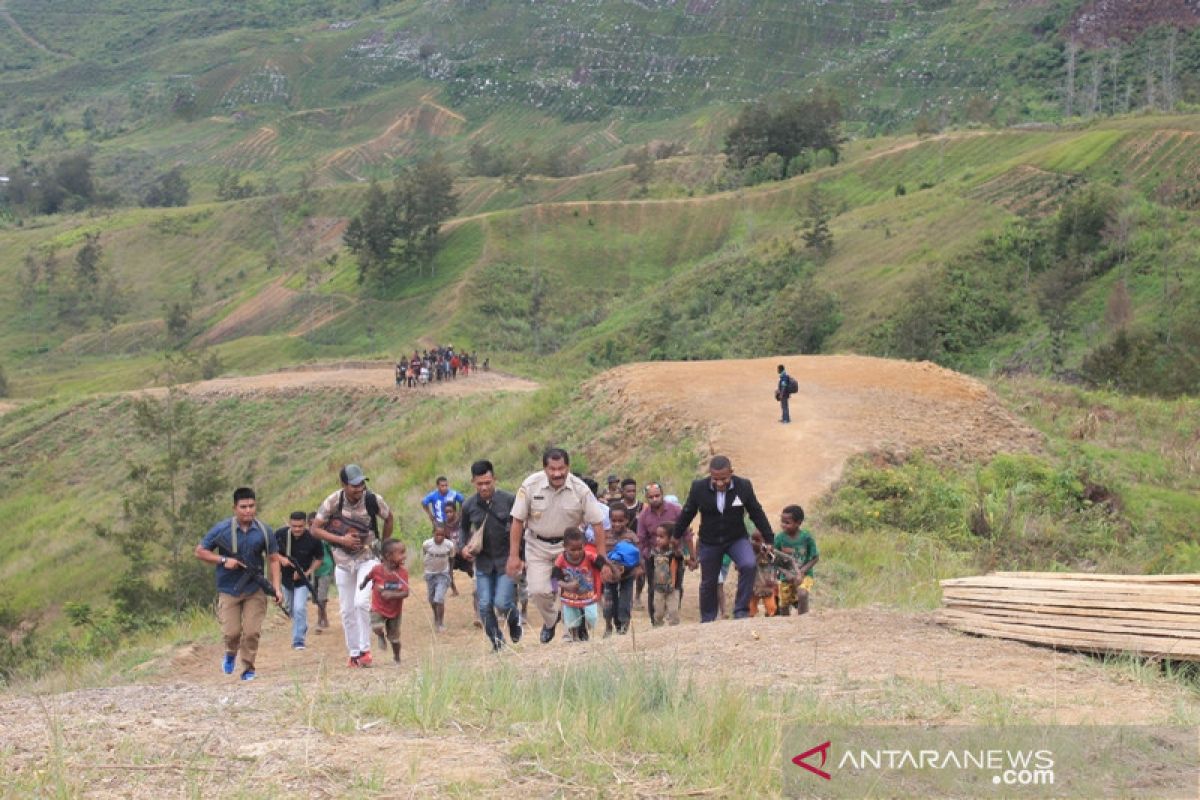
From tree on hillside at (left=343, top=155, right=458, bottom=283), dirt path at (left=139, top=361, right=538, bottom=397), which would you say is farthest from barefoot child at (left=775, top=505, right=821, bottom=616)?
tree on hillside at (left=343, top=155, right=458, bottom=283)

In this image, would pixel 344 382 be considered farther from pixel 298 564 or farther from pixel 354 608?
pixel 354 608

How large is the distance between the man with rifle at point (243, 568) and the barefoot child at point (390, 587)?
705mm

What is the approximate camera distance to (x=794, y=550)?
9633 millimetres

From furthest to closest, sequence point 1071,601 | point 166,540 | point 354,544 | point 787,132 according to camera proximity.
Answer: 1. point 787,132
2. point 166,540
3. point 354,544
4. point 1071,601

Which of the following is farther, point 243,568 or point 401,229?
point 401,229

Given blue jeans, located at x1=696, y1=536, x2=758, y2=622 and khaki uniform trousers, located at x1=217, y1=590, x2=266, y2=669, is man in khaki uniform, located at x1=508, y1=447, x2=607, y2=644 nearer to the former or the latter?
blue jeans, located at x1=696, y1=536, x2=758, y2=622

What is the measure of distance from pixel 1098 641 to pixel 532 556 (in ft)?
12.4

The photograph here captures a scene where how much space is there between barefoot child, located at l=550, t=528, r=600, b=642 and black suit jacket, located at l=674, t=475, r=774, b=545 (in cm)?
95

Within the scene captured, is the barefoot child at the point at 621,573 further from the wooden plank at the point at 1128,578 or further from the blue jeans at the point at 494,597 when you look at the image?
the wooden plank at the point at 1128,578

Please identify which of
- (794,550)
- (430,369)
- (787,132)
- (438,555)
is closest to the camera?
(794,550)

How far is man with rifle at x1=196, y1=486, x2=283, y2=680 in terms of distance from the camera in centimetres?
888

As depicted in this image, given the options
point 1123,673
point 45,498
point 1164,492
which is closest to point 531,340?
point 45,498

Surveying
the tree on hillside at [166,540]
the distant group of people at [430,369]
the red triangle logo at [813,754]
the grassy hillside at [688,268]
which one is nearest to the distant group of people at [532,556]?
the red triangle logo at [813,754]

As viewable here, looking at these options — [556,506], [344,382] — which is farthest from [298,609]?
[344,382]
